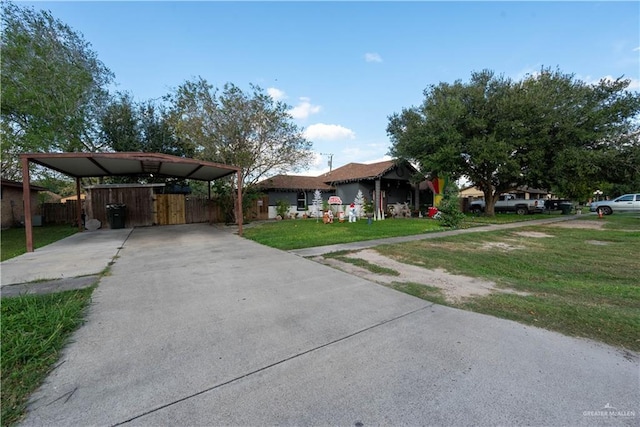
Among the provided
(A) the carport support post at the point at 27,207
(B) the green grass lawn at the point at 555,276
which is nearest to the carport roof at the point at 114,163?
(A) the carport support post at the point at 27,207

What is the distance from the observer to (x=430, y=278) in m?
5.11

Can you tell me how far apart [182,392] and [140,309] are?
2106 millimetres

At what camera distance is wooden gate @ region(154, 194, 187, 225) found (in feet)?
54.9

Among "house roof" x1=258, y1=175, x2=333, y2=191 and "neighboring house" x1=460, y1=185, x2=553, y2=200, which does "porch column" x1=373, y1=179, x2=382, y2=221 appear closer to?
"house roof" x1=258, y1=175, x2=333, y2=191

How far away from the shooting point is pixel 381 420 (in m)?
1.75

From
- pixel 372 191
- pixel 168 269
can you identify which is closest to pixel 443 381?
pixel 168 269

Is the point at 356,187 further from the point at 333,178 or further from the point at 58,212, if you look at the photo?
the point at 58,212

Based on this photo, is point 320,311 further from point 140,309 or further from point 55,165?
point 55,165

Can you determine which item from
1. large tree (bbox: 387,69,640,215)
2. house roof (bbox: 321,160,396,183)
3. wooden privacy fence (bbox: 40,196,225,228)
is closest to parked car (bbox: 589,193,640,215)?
large tree (bbox: 387,69,640,215)

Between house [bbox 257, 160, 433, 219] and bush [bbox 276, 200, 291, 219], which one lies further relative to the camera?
house [bbox 257, 160, 433, 219]

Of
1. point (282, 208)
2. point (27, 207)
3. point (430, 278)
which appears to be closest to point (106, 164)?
point (27, 207)

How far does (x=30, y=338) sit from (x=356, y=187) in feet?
64.2

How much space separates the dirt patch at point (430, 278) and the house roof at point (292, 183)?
14122 mm

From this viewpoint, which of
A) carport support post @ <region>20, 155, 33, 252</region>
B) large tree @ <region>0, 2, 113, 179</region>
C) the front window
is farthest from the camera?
the front window
